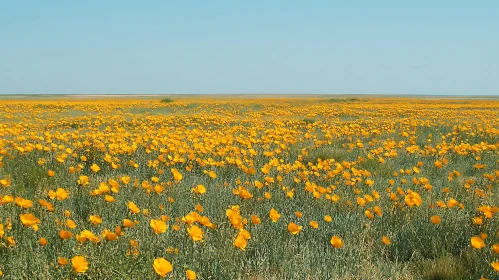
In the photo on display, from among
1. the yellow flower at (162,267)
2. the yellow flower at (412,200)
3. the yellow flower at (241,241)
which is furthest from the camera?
the yellow flower at (412,200)

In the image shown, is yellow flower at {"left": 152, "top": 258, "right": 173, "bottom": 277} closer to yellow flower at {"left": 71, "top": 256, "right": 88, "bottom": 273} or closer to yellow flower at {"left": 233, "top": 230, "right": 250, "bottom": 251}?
yellow flower at {"left": 71, "top": 256, "right": 88, "bottom": 273}

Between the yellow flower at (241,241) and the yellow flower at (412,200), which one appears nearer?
the yellow flower at (241,241)

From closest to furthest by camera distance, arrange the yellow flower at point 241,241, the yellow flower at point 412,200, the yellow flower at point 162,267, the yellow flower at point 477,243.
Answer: the yellow flower at point 162,267, the yellow flower at point 241,241, the yellow flower at point 477,243, the yellow flower at point 412,200

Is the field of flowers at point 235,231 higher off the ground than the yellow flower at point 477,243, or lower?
lower

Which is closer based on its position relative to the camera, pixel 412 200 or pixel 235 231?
pixel 235 231

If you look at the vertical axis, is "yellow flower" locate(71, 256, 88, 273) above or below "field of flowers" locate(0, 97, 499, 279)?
above

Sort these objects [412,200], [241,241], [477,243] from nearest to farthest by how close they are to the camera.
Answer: [241,241] < [477,243] < [412,200]

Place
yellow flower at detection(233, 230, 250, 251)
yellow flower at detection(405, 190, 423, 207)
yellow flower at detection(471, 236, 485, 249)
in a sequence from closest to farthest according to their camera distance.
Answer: yellow flower at detection(233, 230, 250, 251), yellow flower at detection(471, 236, 485, 249), yellow flower at detection(405, 190, 423, 207)

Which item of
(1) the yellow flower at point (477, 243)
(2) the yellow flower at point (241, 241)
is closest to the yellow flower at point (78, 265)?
(2) the yellow flower at point (241, 241)

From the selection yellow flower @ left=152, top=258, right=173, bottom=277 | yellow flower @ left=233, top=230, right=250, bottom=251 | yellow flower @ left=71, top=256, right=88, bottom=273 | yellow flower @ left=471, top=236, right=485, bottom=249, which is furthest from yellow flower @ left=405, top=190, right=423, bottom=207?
yellow flower @ left=71, top=256, right=88, bottom=273

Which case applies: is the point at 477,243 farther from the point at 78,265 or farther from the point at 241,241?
the point at 78,265

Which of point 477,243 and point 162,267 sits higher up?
point 162,267

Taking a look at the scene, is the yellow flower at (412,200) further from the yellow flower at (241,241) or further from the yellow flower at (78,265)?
the yellow flower at (78,265)

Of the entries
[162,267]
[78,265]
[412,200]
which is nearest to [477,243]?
[412,200]
